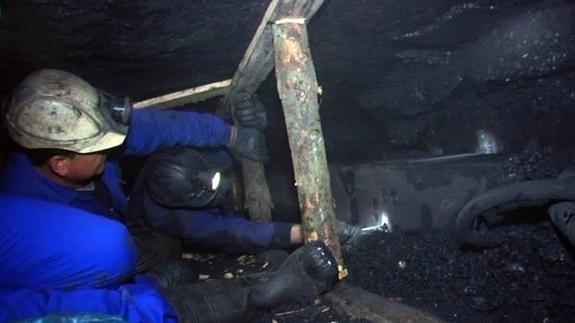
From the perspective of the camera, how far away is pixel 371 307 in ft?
7.70

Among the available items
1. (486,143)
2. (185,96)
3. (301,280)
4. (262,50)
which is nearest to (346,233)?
(301,280)

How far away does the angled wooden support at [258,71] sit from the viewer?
99.0 inches

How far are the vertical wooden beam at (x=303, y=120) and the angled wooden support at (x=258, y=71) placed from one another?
137mm

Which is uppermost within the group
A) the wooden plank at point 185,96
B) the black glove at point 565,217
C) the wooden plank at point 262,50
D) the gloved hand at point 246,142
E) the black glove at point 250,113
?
the wooden plank at point 262,50

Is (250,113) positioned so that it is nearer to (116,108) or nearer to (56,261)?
(116,108)

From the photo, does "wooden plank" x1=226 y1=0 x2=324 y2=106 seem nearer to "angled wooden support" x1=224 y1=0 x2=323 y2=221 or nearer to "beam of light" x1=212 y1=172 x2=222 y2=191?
"angled wooden support" x1=224 y1=0 x2=323 y2=221

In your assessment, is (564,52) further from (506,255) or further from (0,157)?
(0,157)

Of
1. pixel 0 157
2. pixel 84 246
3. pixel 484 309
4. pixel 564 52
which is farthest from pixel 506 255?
pixel 0 157

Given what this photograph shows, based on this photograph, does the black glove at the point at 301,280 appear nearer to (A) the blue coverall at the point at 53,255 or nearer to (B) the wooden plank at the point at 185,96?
(A) the blue coverall at the point at 53,255

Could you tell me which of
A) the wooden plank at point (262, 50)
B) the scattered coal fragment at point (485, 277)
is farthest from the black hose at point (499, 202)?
the wooden plank at point (262, 50)

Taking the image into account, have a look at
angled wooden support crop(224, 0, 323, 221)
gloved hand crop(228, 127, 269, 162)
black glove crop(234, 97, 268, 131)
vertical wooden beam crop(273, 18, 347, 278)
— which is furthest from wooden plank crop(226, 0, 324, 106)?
gloved hand crop(228, 127, 269, 162)

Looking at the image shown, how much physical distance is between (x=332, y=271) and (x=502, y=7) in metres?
2.36

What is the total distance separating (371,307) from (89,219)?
5.36 ft

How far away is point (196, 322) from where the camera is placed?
8.28ft
